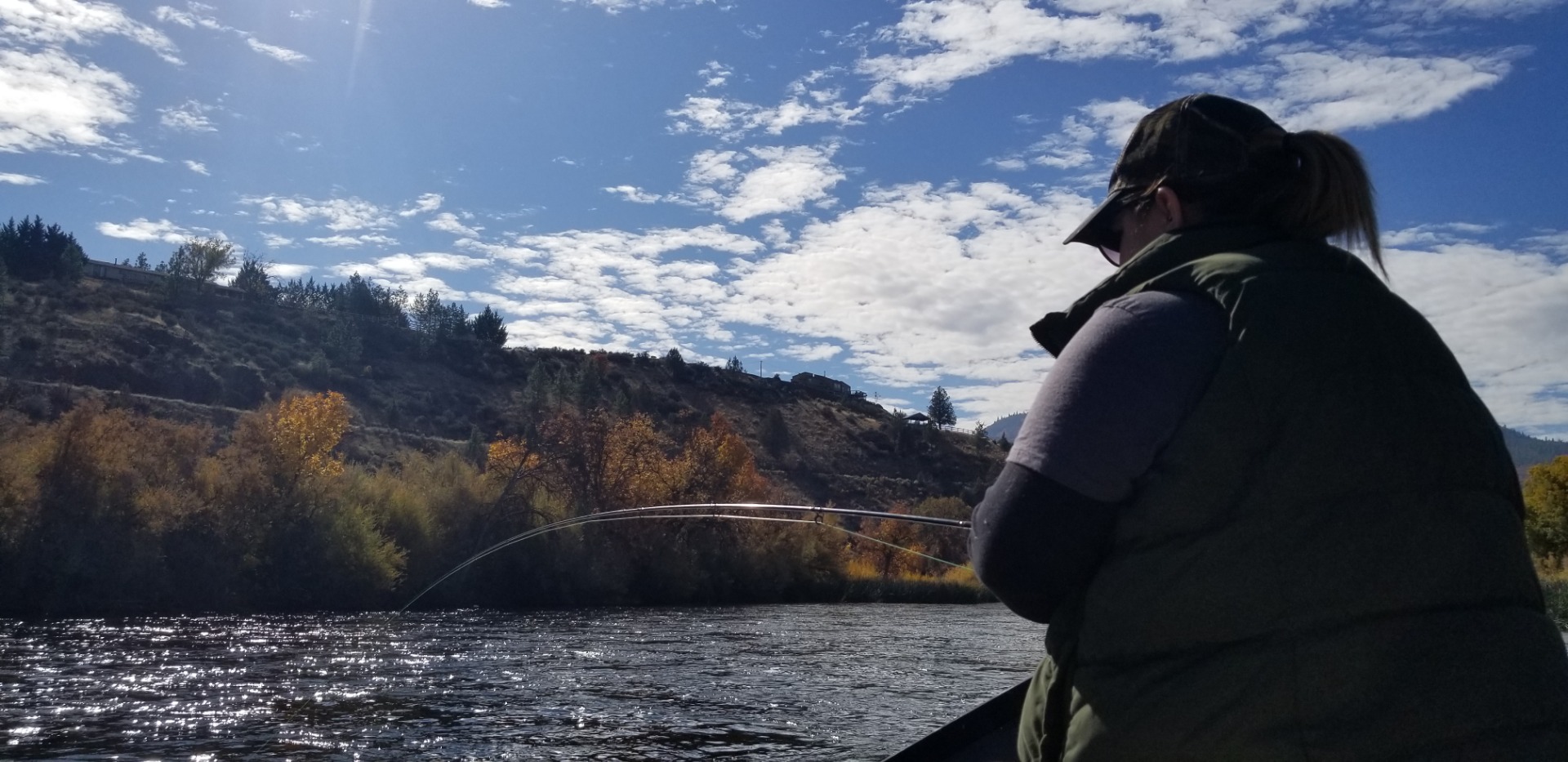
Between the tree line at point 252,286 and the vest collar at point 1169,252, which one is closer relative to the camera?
the vest collar at point 1169,252

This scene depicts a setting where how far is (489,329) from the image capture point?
9562 cm

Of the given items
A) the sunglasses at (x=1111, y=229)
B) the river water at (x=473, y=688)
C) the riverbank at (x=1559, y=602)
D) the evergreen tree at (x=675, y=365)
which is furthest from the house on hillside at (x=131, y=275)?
the sunglasses at (x=1111, y=229)

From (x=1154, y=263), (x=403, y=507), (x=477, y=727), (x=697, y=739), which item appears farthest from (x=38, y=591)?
(x=1154, y=263)

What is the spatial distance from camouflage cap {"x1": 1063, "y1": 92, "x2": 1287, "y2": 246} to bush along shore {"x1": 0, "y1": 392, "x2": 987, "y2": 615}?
19047 millimetres

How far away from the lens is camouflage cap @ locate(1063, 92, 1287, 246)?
204 cm

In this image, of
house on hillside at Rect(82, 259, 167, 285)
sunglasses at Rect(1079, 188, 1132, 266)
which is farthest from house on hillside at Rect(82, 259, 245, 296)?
sunglasses at Rect(1079, 188, 1132, 266)

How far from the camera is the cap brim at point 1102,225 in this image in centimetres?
218

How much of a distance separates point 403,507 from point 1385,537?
34119 mm

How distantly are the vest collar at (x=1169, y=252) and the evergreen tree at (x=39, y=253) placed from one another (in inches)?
3154

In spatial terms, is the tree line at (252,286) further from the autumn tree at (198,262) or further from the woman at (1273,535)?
the woman at (1273,535)

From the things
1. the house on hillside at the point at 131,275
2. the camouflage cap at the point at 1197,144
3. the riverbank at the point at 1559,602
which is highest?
the house on hillside at the point at 131,275

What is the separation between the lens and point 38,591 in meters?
24.9

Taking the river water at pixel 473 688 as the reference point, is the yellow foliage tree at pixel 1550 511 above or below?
above

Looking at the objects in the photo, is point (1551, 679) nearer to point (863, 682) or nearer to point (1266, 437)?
point (1266, 437)
